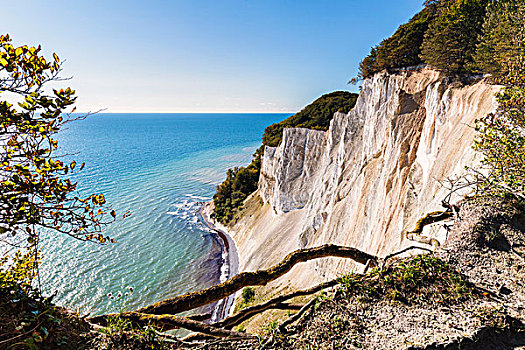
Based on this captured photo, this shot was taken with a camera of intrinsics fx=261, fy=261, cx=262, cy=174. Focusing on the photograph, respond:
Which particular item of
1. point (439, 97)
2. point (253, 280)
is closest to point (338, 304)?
point (253, 280)

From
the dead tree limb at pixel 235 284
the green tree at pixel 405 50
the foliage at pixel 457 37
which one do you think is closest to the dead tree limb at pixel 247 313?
the dead tree limb at pixel 235 284

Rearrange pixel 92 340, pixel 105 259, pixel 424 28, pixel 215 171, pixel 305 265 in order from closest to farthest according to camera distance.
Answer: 1. pixel 92 340
2. pixel 424 28
3. pixel 305 265
4. pixel 105 259
5. pixel 215 171

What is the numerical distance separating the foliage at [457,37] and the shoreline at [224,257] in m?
25.7

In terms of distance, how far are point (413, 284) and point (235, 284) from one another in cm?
330

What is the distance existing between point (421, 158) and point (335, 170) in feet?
37.1

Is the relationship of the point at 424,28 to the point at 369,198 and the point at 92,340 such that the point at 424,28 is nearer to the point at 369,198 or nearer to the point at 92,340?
the point at 369,198

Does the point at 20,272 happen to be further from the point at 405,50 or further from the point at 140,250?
the point at 140,250

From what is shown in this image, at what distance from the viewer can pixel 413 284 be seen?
4.82 meters

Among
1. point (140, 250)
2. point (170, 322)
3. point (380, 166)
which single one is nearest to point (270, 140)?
point (140, 250)

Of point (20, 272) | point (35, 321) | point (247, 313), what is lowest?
point (247, 313)

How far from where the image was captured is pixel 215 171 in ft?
271

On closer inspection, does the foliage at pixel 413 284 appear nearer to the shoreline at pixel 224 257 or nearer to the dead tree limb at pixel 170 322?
the dead tree limb at pixel 170 322

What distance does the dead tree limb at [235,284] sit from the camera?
169 inches

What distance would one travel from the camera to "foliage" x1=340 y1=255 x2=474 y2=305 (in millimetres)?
4594
